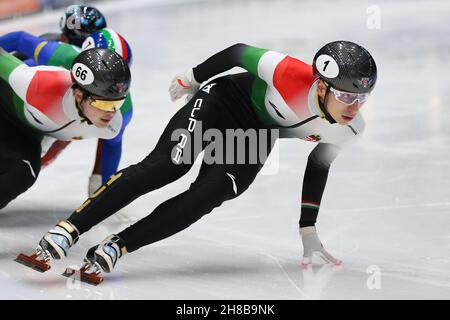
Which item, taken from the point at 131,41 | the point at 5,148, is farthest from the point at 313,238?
the point at 131,41

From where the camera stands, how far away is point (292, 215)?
5383mm

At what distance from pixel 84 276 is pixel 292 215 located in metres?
1.61

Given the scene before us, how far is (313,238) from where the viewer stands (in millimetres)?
4465

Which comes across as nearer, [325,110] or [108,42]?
[325,110]

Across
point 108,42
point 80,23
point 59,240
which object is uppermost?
point 80,23

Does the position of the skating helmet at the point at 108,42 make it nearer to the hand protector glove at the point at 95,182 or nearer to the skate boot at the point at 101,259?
the hand protector glove at the point at 95,182

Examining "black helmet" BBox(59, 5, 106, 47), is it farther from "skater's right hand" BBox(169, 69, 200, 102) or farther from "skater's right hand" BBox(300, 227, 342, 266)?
"skater's right hand" BBox(300, 227, 342, 266)

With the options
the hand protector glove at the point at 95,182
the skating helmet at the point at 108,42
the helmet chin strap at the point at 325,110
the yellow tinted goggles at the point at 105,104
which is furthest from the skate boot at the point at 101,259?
the skating helmet at the point at 108,42

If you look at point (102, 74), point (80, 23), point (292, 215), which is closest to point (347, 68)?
point (102, 74)

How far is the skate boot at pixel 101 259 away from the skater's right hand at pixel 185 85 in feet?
2.95

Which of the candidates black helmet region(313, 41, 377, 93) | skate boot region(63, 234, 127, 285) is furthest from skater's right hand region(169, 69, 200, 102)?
skate boot region(63, 234, 127, 285)

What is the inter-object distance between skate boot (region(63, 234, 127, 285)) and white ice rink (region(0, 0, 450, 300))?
0.06m

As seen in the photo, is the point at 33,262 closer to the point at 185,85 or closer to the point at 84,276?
the point at 84,276

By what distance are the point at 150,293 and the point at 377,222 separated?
5.38 feet
